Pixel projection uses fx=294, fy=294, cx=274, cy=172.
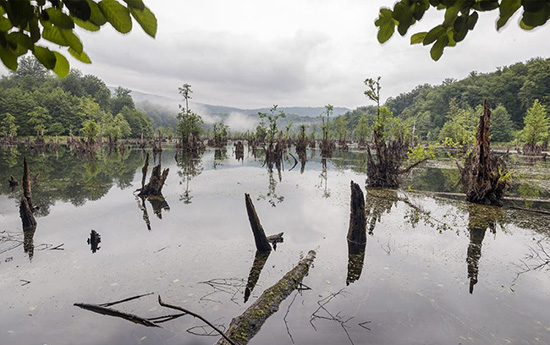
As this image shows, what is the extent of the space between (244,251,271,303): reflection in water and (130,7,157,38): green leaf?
15.5 ft

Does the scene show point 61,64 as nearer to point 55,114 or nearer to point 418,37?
point 418,37

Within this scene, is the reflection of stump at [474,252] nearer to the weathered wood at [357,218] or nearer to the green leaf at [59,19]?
the weathered wood at [357,218]

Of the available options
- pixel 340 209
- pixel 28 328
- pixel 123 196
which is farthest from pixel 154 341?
pixel 123 196

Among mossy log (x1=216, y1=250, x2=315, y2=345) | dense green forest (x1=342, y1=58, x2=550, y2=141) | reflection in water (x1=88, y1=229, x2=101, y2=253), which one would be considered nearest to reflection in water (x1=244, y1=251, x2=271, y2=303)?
mossy log (x1=216, y1=250, x2=315, y2=345)

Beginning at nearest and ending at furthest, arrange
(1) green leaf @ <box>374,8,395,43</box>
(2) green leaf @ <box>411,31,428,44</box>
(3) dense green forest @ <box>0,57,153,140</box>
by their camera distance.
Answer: (1) green leaf @ <box>374,8,395,43</box>, (2) green leaf @ <box>411,31,428,44</box>, (3) dense green forest @ <box>0,57,153,140</box>

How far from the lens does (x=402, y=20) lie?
1375 millimetres

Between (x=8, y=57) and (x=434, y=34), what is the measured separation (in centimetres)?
187

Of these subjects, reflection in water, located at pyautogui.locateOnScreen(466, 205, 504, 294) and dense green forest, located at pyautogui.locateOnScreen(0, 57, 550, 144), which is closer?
reflection in water, located at pyautogui.locateOnScreen(466, 205, 504, 294)

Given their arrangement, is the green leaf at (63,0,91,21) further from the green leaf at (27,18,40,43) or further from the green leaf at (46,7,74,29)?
the green leaf at (27,18,40,43)

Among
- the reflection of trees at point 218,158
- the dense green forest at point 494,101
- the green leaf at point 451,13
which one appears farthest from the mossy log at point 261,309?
the dense green forest at point 494,101

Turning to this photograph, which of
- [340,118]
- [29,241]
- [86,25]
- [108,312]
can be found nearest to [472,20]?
[86,25]

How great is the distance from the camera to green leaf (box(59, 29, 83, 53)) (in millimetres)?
1101

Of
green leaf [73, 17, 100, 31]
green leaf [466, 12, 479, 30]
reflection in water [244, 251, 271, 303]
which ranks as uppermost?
green leaf [466, 12, 479, 30]

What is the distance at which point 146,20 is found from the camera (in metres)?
1.07
